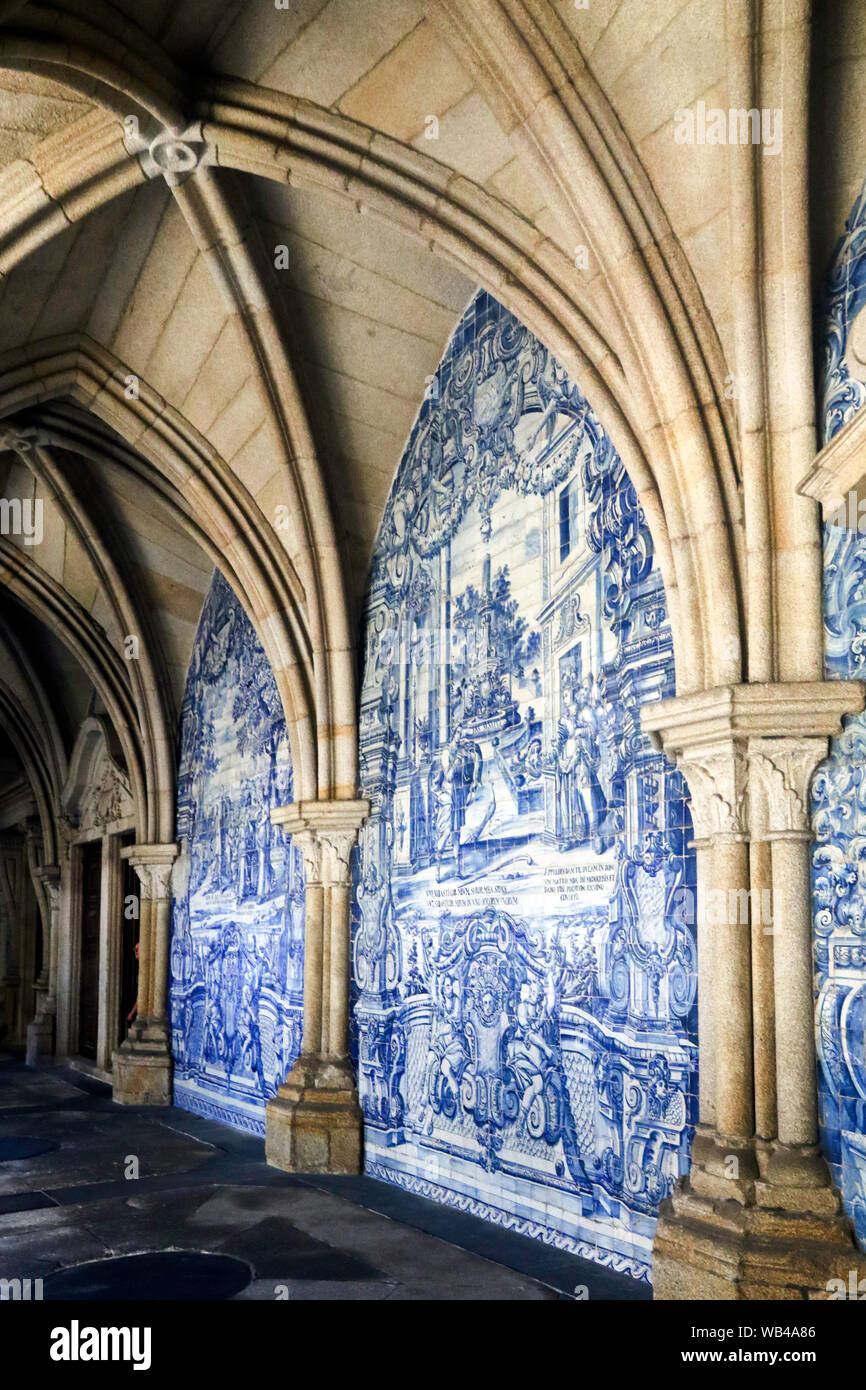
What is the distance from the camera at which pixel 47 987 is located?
13156mm

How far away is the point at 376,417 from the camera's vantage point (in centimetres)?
676

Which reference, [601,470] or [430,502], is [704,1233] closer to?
[601,470]

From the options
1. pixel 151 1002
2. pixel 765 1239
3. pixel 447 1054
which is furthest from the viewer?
pixel 151 1002

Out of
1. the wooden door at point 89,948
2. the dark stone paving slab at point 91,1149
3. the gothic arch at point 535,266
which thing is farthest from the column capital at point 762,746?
the wooden door at point 89,948

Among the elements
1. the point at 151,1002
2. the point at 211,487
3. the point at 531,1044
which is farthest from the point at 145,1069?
the point at 531,1044

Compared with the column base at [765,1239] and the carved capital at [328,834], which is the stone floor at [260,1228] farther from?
the carved capital at [328,834]

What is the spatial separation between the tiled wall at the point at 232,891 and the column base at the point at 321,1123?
0.69 meters

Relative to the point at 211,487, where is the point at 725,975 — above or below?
below

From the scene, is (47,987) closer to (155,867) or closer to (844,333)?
(155,867)

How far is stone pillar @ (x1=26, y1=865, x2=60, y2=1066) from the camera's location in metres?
12.7

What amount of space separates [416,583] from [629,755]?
2.09 m

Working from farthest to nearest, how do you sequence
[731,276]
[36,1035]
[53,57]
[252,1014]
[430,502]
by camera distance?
1. [36,1035]
2. [252,1014]
3. [430,502]
4. [53,57]
5. [731,276]

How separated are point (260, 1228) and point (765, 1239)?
249cm

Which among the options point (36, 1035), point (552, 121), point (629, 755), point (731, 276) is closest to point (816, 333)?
point (731, 276)
